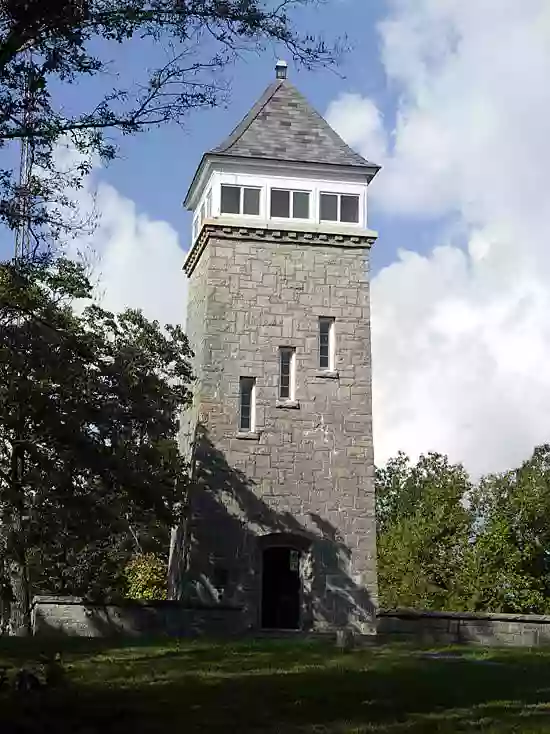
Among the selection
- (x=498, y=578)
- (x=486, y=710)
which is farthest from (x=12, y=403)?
(x=498, y=578)

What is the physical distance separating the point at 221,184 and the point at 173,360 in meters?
4.38

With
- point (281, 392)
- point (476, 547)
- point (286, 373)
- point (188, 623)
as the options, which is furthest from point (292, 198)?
point (476, 547)

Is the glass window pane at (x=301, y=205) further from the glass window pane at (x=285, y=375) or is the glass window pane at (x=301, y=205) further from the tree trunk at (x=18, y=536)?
the tree trunk at (x=18, y=536)

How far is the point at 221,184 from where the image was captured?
77.6 feet

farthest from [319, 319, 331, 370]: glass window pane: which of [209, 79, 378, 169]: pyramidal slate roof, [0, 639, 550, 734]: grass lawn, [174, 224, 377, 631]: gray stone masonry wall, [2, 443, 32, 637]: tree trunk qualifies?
[0, 639, 550, 734]: grass lawn

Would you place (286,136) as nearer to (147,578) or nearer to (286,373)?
(286,373)

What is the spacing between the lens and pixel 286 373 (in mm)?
22984

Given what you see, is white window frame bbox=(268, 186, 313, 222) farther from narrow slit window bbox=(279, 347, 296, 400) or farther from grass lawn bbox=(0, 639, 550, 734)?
grass lawn bbox=(0, 639, 550, 734)

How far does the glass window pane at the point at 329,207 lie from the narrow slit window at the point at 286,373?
135 inches

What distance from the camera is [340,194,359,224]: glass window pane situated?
947 inches

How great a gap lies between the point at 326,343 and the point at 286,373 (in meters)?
1.25

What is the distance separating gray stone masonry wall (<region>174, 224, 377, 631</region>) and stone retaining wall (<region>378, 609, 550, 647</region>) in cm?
308

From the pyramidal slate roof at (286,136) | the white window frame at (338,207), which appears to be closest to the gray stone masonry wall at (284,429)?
the white window frame at (338,207)

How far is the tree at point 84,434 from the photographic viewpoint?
757 inches
